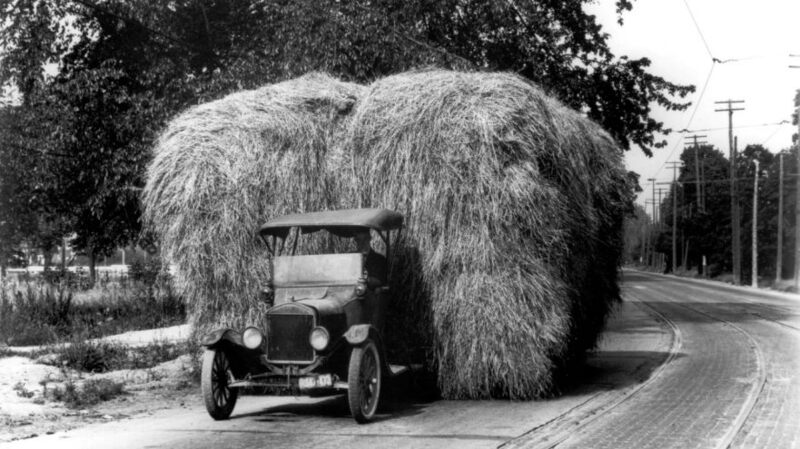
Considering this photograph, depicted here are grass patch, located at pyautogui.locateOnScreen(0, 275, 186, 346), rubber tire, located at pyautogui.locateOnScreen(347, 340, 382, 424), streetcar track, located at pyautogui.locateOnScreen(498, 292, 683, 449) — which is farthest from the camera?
grass patch, located at pyautogui.locateOnScreen(0, 275, 186, 346)

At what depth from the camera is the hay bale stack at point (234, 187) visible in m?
10.4

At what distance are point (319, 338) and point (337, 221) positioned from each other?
1.59 metres

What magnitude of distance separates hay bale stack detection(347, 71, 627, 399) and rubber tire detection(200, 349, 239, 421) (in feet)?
7.54

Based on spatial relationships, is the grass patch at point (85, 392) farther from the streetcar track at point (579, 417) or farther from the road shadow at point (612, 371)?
the road shadow at point (612, 371)

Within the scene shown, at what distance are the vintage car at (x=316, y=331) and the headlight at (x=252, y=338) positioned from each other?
0.03 ft

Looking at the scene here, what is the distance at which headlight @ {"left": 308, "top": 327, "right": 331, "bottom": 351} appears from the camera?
27.9ft

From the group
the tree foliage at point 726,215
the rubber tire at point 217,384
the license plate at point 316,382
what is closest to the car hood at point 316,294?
the rubber tire at point 217,384

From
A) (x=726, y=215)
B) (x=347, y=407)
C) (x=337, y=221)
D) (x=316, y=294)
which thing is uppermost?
(x=726, y=215)

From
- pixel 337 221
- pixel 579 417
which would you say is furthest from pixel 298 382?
pixel 579 417

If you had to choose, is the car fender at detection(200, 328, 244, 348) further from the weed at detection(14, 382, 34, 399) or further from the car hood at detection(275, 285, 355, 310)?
the weed at detection(14, 382, 34, 399)

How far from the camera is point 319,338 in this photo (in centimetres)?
852

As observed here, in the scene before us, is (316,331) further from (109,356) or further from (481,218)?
(109,356)

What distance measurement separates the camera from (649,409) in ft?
30.1

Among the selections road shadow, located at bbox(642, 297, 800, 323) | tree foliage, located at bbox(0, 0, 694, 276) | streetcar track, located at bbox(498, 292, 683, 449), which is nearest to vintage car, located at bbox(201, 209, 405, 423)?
streetcar track, located at bbox(498, 292, 683, 449)
